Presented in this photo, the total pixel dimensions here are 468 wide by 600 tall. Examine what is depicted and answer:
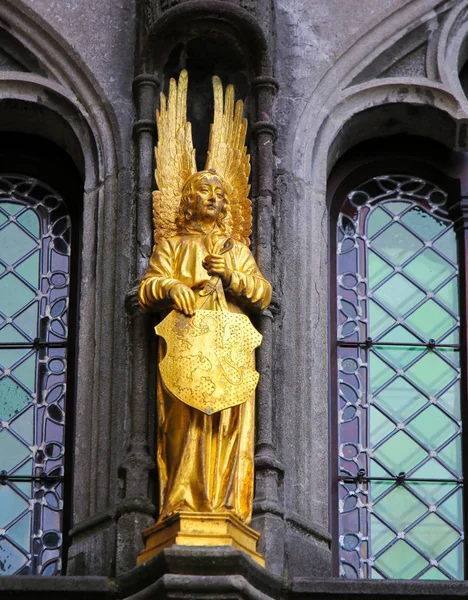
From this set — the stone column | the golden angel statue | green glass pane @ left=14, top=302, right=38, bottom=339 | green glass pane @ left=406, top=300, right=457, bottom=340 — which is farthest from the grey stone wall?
green glass pane @ left=406, top=300, right=457, bottom=340

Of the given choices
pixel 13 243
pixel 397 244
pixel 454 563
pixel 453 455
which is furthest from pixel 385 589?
pixel 13 243

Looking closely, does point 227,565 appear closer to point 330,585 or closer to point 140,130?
point 330,585

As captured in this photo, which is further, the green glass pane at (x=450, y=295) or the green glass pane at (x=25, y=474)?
the green glass pane at (x=450, y=295)

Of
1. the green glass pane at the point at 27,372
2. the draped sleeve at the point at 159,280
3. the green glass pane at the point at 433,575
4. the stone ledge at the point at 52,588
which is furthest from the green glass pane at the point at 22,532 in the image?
the green glass pane at the point at 433,575

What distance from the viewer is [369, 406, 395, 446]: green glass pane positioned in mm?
14195

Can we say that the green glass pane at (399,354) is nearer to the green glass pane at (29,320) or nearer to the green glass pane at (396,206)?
the green glass pane at (396,206)

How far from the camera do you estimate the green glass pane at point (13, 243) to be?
48.3ft

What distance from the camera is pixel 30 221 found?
585 inches

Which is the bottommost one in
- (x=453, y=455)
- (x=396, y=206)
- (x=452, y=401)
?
(x=453, y=455)

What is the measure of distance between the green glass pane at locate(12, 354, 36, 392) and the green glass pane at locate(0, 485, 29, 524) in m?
0.64

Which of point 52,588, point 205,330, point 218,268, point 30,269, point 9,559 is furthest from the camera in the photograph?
point 30,269

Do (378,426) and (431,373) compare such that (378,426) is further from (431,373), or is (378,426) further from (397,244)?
(397,244)

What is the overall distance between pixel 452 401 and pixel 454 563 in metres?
→ 0.98

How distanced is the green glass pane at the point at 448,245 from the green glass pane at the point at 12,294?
7.86 ft
